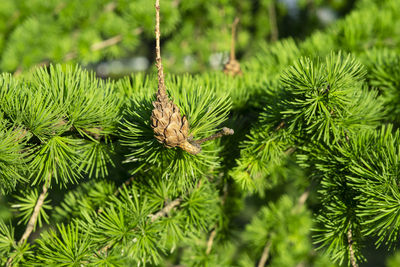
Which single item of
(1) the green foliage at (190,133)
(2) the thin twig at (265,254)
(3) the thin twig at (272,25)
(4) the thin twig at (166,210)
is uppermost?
(3) the thin twig at (272,25)

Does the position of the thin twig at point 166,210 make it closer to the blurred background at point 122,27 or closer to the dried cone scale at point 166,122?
the dried cone scale at point 166,122

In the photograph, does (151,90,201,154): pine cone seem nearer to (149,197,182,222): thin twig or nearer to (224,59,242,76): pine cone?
(149,197,182,222): thin twig

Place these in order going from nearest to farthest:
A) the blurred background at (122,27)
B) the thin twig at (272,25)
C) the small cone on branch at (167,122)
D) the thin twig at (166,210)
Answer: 1. the small cone on branch at (167,122)
2. the thin twig at (166,210)
3. the blurred background at (122,27)
4. the thin twig at (272,25)

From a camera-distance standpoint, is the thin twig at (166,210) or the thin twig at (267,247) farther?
the thin twig at (267,247)

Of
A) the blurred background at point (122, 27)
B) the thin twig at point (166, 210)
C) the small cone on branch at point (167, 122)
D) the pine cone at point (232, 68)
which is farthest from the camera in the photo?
the blurred background at point (122, 27)

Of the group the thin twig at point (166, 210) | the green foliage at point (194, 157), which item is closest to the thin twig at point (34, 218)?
the green foliage at point (194, 157)

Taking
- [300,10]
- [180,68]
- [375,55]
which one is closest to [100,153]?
[375,55]

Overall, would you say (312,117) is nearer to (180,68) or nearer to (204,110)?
(204,110)
